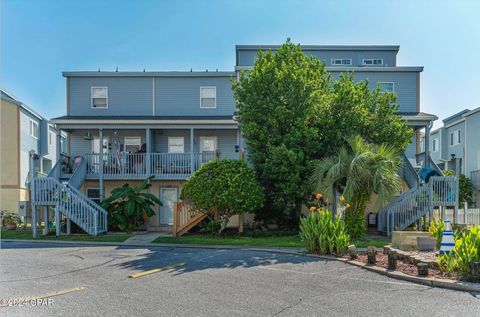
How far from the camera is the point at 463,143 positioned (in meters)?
32.4

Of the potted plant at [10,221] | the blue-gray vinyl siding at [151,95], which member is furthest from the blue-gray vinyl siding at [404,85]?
the potted plant at [10,221]

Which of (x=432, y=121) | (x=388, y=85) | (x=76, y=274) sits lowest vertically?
(x=76, y=274)

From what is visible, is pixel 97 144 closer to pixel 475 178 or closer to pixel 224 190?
pixel 224 190

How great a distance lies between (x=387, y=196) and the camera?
44.5 feet

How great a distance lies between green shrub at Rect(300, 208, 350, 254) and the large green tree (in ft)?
13.3

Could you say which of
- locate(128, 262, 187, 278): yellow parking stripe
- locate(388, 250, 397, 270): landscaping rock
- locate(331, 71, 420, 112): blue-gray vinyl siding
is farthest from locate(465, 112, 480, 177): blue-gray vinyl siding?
locate(128, 262, 187, 278): yellow parking stripe

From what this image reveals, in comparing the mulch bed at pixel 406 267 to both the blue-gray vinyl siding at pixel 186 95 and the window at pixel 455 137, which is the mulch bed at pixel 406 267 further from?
the window at pixel 455 137

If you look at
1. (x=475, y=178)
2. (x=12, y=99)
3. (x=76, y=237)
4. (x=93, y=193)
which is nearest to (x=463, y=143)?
(x=475, y=178)

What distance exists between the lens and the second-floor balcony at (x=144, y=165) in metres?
19.6

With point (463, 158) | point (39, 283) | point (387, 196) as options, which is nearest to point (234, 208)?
point (387, 196)

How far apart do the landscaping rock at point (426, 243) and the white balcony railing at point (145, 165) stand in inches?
444

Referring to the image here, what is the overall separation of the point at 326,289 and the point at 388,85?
56.7 ft

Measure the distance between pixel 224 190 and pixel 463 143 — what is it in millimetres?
25265

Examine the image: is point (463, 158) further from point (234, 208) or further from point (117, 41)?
point (117, 41)
